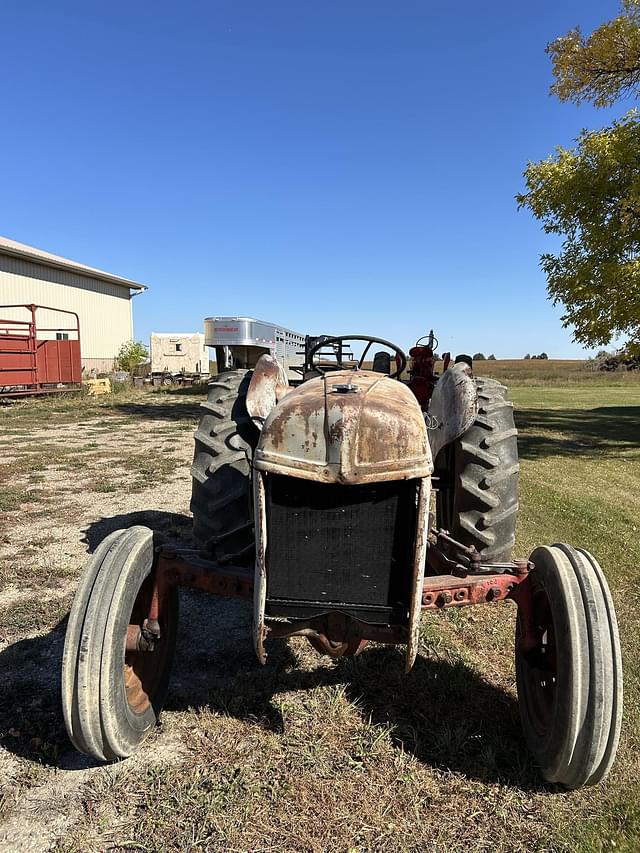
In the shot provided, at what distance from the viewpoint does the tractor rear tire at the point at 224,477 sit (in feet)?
9.91

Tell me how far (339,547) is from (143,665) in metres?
1.15

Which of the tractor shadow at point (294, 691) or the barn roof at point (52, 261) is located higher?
the barn roof at point (52, 261)

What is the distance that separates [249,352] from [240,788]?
17.4m

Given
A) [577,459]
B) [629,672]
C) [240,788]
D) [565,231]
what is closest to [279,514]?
[240,788]

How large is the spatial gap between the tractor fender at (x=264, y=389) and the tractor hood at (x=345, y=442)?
2.56ft

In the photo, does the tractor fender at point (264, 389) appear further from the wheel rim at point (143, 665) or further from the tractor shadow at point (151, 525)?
the tractor shadow at point (151, 525)

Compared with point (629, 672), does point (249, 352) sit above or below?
above

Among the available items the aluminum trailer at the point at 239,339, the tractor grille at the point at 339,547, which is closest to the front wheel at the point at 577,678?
the tractor grille at the point at 339,547

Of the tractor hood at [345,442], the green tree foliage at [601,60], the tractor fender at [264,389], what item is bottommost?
the tractor hood at [345,442]

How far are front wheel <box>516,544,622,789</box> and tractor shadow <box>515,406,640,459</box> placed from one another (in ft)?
24.3

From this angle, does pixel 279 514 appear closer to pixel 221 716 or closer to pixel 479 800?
pixel 221 716

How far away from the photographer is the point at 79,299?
88.2 feet

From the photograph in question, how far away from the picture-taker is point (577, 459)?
9.29m

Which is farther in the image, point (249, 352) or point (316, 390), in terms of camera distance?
point (249, 352)
